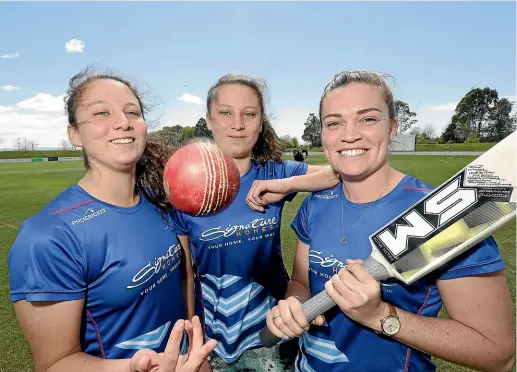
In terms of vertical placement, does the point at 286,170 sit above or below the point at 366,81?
below

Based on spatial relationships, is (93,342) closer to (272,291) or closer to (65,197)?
(65,197)

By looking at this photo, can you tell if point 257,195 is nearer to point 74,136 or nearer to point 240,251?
point 240,251

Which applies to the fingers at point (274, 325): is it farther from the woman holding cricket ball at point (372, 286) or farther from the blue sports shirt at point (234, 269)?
the blue sports shirt at point (234, 269)

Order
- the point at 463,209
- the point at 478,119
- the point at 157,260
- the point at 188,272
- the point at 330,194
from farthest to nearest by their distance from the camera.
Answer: the point at 478,119, the point at 188,272, the point at 330,194, the point at 157,260, the point at 463,209

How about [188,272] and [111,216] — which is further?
[188,272]

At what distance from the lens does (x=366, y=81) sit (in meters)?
2.12

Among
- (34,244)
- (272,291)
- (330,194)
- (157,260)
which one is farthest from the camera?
(272,291)

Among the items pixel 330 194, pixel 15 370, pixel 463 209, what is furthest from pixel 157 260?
pixel 15 370

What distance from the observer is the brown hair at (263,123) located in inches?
118

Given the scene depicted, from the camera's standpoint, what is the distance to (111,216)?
2.07 m

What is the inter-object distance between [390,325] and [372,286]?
236 mm

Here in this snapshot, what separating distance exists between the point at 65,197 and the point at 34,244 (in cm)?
37

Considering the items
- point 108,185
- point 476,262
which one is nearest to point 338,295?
point 476,262

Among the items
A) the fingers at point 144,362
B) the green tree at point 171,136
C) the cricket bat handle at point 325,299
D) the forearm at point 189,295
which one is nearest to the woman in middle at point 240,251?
the forearm at point 189,295
